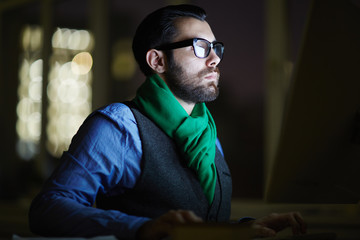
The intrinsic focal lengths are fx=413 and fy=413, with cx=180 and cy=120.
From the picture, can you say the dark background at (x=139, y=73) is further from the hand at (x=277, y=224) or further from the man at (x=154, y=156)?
the hand at (x=277, y=224)

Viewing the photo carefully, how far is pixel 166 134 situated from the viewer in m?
1.17

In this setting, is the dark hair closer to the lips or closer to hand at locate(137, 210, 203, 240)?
the lips

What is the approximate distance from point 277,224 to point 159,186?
0.31m

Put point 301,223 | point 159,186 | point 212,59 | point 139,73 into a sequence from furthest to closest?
point 139,73, point 212,59, point 159,186, point 301,223

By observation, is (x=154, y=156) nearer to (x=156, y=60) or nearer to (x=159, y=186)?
(x=159, y=186)

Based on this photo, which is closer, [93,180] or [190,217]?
[190,217]

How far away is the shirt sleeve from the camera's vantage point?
0.88 m

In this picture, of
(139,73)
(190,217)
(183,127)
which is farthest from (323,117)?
(139,73)

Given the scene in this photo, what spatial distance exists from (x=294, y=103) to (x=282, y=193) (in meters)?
0.23

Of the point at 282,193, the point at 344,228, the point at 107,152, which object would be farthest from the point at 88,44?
the point at 282,193

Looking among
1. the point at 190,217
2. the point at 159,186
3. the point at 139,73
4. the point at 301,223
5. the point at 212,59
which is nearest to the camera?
the point at 190,217

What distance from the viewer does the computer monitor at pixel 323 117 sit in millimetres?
647

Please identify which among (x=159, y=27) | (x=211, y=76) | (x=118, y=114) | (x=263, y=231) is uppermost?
(x=159, y=27)

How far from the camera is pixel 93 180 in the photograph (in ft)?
3.38
